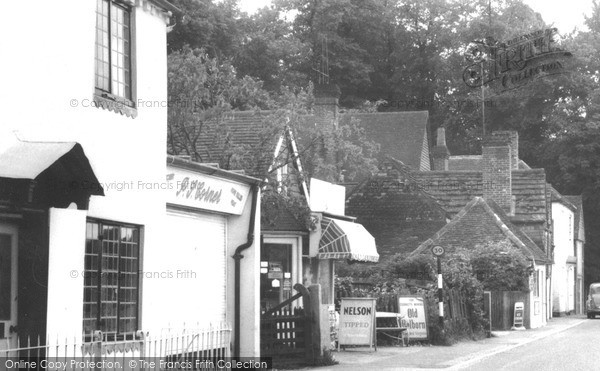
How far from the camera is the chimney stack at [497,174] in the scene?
155ft

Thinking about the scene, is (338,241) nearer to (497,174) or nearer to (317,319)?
(317,319)

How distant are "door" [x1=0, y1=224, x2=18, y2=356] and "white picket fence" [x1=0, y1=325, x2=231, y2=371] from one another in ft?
0.25

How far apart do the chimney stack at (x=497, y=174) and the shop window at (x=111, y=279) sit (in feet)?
110

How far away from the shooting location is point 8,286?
12.8 m

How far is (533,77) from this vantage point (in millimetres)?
64938

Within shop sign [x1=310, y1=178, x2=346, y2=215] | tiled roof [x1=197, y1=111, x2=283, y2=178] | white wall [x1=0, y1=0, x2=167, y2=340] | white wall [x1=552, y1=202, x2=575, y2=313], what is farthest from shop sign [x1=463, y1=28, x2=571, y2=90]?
white wall [x1=0, y1=0, x2=167, y2=340]

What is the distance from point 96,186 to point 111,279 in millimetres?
2518

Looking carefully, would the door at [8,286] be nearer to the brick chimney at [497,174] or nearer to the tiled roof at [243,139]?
the tiled roof at [243,139]

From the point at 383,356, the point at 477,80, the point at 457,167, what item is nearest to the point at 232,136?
the point at 383,356

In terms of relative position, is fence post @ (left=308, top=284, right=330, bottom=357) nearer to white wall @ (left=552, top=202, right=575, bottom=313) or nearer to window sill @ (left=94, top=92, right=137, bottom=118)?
window sill @ (left=94, top=92, right=137, bottom=118)

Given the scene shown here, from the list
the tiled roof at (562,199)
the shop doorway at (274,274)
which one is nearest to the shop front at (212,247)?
the shop doorway at (274,274)

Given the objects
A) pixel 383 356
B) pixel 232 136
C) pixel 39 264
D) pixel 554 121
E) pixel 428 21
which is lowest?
pixel 383 356

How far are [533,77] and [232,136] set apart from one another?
38121 millimetres

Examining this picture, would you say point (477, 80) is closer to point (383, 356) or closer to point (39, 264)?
point (383, 356)
